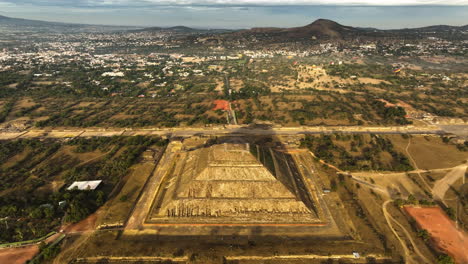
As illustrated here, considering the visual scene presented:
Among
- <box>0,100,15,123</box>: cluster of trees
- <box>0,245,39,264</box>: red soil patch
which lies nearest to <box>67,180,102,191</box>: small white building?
<box>0,245,39,264</box>: red soil patch

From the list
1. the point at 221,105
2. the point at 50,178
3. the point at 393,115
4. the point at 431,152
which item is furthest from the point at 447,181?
the point at 50,178

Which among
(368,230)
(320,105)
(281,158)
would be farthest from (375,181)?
(320,105)

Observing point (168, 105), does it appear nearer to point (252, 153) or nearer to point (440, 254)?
point (252, 153)

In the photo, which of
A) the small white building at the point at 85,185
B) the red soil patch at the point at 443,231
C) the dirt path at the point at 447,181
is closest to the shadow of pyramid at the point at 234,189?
the small white building at the point at 85,185

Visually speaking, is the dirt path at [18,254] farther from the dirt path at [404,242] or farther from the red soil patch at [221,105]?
the red soil patch at [221,105]

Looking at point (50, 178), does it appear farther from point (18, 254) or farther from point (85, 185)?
point (18, 254)

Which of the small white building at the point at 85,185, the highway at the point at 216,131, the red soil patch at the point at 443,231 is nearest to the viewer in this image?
the red soil patch at the point at 443,231
